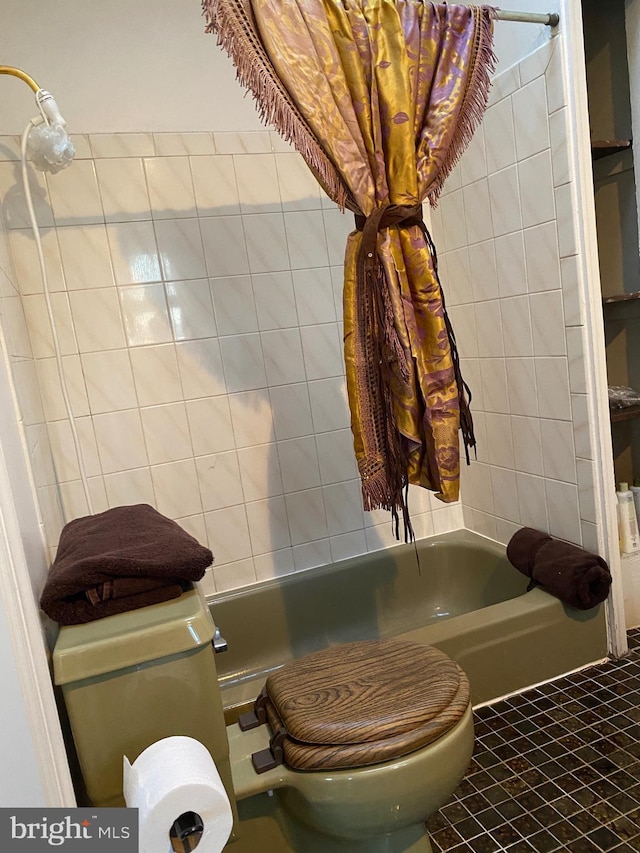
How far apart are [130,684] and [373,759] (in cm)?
46

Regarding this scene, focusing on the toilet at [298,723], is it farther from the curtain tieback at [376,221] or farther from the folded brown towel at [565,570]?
the curtain tieback at [376,221]

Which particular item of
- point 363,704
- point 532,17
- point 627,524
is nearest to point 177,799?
point 363,704

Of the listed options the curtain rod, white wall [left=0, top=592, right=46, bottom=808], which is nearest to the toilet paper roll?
white wall [left=0, top=592, right=46, bottom=808]

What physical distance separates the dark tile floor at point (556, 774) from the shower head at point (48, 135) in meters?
1.90

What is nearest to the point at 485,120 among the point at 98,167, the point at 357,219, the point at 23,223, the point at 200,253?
the point at 357,219

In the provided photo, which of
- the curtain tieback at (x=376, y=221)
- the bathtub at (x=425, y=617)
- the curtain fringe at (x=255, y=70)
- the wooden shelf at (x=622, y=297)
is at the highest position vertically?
the curtain fringe at (x=255, y=70)

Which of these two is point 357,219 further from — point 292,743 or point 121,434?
point 292,743

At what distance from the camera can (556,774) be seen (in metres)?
1.50

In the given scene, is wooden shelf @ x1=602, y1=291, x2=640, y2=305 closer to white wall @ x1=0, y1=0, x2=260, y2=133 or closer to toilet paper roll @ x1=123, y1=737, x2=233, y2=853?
white wall @ x1=0, y1=0, x2=260, y2=133

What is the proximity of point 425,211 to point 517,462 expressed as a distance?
1.04m

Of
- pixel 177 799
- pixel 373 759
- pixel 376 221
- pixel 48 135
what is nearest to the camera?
pixel 177 799

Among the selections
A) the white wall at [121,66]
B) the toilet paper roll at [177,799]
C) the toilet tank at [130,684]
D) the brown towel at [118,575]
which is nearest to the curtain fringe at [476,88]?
the white wall at [121,66]

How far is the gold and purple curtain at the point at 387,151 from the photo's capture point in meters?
1.37

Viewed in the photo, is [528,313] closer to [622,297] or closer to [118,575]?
[622,297]
